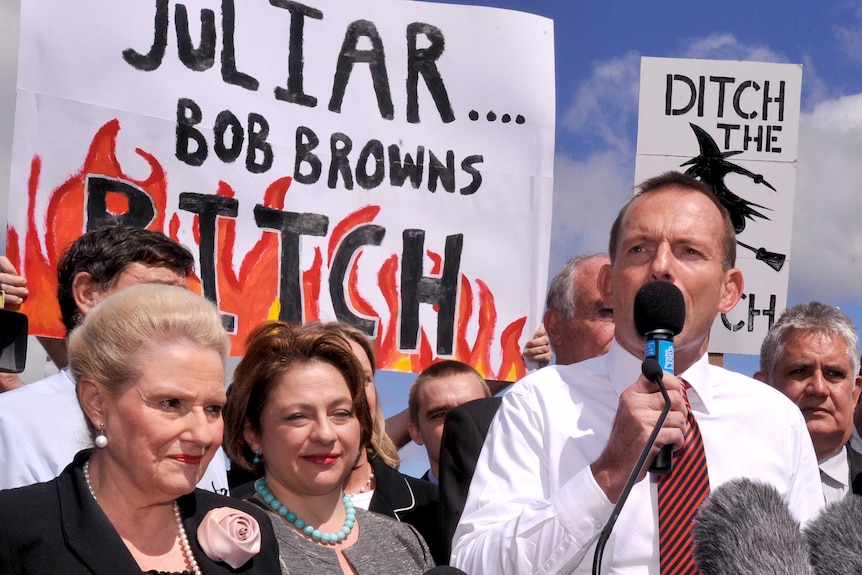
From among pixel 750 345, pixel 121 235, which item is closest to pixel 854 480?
pixel 750 345

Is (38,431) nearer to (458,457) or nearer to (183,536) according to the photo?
(183,536)

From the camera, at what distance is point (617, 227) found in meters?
2.97

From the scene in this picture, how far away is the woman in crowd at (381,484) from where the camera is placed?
407 centimetres

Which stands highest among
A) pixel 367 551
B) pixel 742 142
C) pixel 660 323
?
pixel 742 142

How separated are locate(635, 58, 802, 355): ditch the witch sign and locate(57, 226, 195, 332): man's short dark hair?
2637mm

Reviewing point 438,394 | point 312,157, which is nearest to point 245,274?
point 312,157

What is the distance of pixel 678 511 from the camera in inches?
98.9

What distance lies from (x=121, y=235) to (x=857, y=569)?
3.00 m

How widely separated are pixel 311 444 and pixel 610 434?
1168 millimetres

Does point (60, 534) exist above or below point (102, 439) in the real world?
below

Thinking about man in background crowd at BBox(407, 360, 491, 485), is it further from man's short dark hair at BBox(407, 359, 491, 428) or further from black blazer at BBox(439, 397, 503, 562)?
black blazer at BBox(439, 397, 503, 562)

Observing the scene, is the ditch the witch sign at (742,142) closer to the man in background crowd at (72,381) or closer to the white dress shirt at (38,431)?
the man in background crowd at (72,381)

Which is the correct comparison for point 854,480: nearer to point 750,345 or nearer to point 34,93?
point 750,345

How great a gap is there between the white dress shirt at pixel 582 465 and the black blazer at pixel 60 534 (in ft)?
2.16
